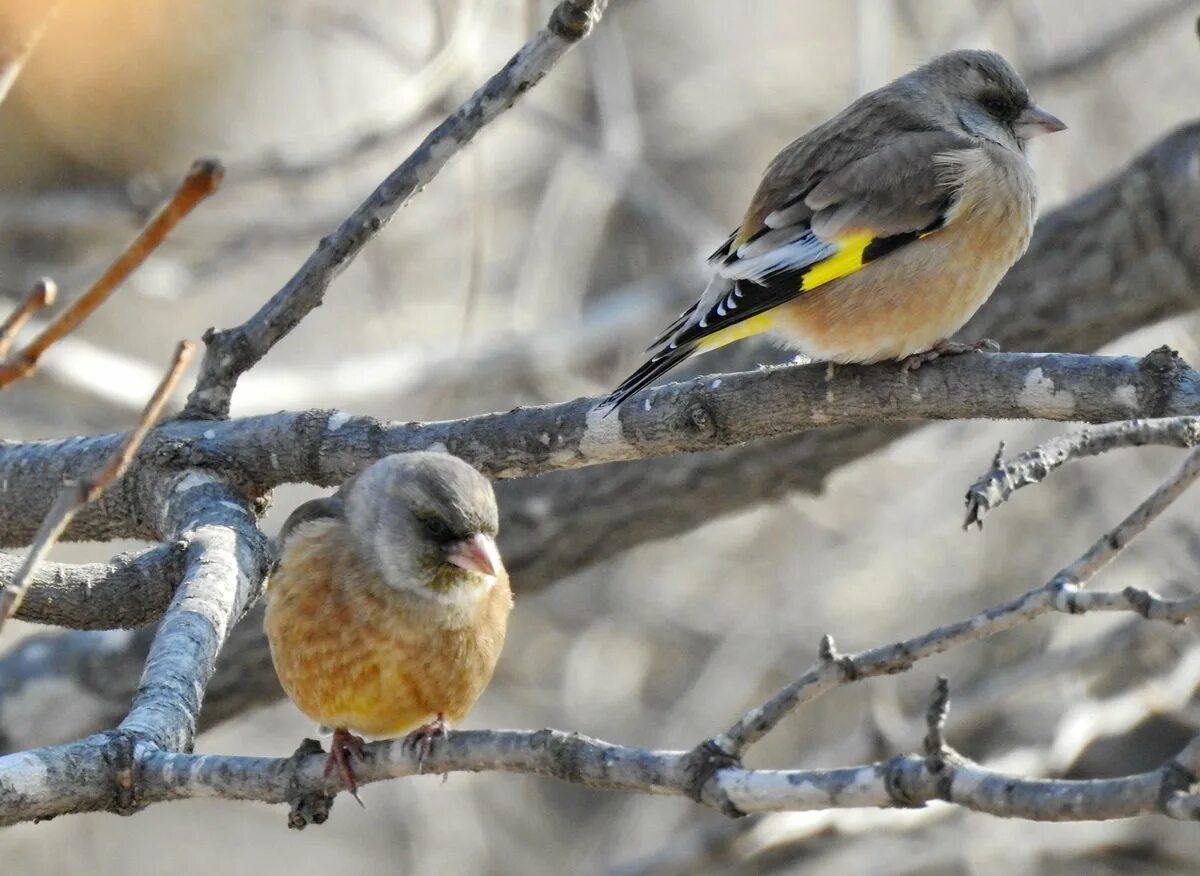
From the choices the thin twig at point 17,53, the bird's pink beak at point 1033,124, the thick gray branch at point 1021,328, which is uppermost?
the bird's pink beak at point 1033,124

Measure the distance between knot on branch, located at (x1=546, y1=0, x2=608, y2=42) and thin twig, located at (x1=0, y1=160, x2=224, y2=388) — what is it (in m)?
2.29

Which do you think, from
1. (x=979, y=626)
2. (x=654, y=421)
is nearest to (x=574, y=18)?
(x=654, y=421)

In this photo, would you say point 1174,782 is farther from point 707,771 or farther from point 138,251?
point 138,251

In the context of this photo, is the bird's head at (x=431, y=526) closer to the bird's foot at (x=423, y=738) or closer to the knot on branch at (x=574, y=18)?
the bird's foot at (x=423, y=738)

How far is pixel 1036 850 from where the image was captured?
22.7 feet

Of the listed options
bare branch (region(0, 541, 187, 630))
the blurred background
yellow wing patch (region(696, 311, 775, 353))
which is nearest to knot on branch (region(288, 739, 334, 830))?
bare branch (region(0, 541, 187, 630))

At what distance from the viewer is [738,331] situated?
4254 millimetres

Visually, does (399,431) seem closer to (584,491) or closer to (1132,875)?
(584,491)

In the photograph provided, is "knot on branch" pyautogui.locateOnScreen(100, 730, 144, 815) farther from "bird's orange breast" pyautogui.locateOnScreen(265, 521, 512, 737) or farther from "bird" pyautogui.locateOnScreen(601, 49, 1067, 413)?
"bird" pyautogui.locateOnScreen(601, 49, 1067, 413)

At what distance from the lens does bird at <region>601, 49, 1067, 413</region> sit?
4.11 metres

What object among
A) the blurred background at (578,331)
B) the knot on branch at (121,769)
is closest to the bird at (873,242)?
the knot on branch at (121,769)

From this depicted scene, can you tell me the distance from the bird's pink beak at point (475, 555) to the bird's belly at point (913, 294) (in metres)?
1.07

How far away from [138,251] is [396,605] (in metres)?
2.33

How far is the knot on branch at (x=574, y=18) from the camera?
148 inches
